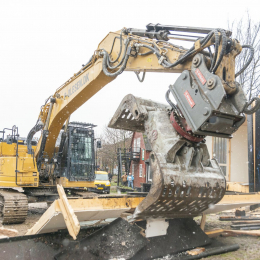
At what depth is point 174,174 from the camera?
3316 millimetres

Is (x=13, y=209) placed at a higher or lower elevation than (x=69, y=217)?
lower

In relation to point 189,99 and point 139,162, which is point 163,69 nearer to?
point 189,99

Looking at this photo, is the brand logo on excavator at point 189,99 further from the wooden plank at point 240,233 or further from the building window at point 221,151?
the building window at point 221,151

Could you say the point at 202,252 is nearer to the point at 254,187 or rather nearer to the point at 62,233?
the point at 62,233

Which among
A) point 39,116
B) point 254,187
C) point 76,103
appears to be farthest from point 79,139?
point 254,187

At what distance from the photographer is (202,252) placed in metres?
4.01

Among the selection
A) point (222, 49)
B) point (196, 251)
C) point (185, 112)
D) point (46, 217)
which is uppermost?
point (222, 49)

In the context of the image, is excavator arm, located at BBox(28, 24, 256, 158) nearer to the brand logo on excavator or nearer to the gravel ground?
the brand logo on excavator

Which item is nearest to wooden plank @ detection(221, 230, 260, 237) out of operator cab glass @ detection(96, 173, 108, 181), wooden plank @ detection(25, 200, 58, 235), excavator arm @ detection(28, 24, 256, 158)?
excavator arm @ detection(28, 24, 256, 158)

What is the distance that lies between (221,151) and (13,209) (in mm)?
8201

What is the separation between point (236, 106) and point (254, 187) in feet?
20.8

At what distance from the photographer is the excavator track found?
6805 mm

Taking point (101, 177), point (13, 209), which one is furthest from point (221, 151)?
point (13, 209)

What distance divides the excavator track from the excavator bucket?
4.41 meters
